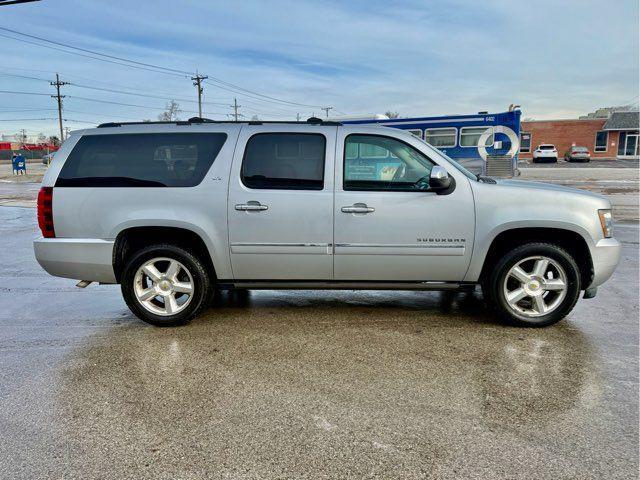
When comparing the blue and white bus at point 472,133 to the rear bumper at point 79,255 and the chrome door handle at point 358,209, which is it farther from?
the rear bumper at point 79,255

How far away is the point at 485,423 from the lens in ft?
10.0

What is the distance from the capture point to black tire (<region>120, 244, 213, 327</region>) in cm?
467

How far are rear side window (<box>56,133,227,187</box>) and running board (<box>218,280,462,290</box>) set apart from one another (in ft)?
3.62

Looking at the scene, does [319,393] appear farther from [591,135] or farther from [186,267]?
[591,135]

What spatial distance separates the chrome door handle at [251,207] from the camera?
457cm

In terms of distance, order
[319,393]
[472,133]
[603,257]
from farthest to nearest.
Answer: [472,133]
[603,257]
[319,393]

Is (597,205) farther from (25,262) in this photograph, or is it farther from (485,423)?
(25,262)

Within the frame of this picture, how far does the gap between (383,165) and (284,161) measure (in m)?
0.94

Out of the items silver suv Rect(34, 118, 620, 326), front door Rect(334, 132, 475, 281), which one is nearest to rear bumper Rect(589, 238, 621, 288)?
silver suv Rect(34, 118, 620, 326)

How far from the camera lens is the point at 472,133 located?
1800 centimetres

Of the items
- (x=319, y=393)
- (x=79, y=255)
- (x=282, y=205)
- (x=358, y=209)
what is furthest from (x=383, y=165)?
(x=79, y=255)

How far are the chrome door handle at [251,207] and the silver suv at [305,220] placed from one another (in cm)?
1

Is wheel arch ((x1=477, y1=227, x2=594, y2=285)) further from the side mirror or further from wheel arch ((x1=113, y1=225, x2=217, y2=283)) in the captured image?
wheel arch ((x1=113, y1=225, x2=217, y2=283))

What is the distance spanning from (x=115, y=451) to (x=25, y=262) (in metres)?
6.18
